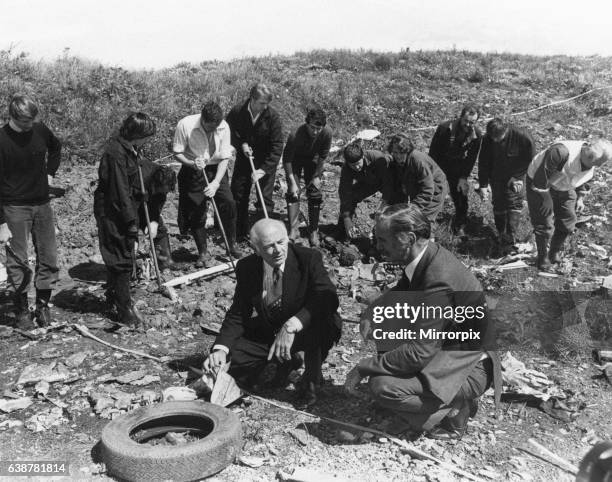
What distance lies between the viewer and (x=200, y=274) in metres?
7.57

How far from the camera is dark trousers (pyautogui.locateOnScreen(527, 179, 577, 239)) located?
8.01 m

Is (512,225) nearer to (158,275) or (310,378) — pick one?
(158,275)

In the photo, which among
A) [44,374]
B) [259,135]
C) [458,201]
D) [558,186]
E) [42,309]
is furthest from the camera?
[458,201]

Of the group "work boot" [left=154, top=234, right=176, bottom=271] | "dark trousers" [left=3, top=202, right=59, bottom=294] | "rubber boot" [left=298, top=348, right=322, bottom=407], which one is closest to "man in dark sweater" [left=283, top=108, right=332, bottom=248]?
"work boot" [left=154, top=234, right=176, bottom=271]

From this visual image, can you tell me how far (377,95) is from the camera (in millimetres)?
15375

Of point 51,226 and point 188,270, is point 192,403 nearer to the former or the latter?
point 51,226

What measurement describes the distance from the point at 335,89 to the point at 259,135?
759 centimetres

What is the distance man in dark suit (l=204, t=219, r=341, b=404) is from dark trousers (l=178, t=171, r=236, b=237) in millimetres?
3033

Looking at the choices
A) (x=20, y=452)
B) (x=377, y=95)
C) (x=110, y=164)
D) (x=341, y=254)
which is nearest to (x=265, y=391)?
(x=20, y=452)

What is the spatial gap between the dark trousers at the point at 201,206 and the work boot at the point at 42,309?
2.08 metres

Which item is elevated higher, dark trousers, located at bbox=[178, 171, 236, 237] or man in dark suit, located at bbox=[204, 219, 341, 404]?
dark trousers, located at bbox=[178, 171, 236, 237]

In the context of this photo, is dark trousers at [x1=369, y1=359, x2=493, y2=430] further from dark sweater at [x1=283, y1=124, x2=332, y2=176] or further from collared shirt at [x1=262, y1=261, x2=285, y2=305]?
dark sweater at [x1=283, y1=124, x2=332, y2=176]

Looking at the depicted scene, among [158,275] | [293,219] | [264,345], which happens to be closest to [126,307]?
[158,275]

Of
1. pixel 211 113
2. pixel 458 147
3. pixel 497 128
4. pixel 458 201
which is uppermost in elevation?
pixel 211 113
